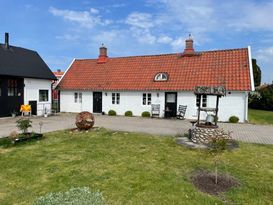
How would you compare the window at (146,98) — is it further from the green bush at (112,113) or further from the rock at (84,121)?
the rock at (84,121)

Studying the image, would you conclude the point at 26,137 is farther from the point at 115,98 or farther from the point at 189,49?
the point at 189,49

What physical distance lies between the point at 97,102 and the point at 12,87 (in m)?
8.02

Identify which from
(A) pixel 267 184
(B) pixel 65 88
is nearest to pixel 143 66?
(B) pixel 65 88

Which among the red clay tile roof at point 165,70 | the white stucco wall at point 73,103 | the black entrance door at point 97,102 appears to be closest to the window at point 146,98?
the red clay tile roof at point 165,70

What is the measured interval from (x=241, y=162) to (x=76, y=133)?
8.74 metres

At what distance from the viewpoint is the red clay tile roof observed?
21.2 m

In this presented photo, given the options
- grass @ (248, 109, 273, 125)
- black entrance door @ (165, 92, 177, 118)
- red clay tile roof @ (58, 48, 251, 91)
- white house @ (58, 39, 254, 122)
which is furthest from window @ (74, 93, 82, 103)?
grass @ (248, 109, 273, 125)

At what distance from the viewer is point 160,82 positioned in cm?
2306

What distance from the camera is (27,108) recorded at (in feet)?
71.6

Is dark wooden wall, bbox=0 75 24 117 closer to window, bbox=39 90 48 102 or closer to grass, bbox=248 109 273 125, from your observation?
window, bbox=39 90 48 102

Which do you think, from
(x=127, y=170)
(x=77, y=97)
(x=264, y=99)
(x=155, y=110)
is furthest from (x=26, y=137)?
(x=264, y=99)

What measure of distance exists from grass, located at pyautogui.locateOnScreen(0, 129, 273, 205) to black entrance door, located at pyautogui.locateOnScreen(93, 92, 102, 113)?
44.8ft

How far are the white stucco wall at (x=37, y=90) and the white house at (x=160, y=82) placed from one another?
211 cm

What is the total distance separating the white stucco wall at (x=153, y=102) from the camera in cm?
1986
